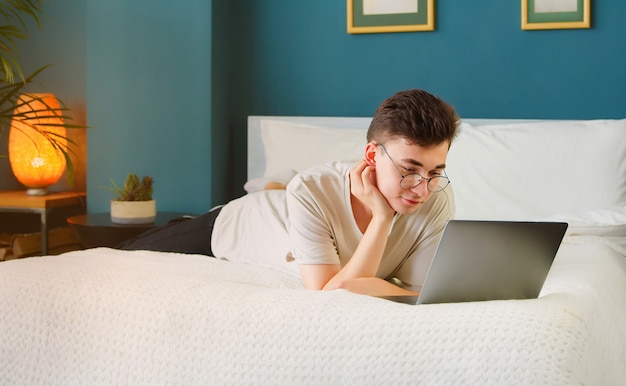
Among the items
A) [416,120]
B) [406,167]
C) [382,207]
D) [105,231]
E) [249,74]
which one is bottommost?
[105,231]

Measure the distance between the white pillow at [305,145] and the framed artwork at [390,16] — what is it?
19.5 inches

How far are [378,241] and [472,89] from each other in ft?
6.02

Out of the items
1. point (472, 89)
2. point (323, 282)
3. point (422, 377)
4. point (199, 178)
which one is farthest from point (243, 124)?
point (422, 377)

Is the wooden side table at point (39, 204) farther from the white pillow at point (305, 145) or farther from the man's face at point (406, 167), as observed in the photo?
the man's face at point (406, 167)

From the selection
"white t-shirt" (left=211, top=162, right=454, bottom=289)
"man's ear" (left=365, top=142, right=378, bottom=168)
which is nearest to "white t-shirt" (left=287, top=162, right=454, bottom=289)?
→ "white t-shirt" (left=211, top=162, right=454, bottom=289)

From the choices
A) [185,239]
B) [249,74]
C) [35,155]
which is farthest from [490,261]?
[35,155]

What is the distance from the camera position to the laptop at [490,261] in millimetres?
1522

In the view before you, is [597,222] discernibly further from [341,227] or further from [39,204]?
[39,204]

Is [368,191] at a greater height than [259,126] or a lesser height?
lesser

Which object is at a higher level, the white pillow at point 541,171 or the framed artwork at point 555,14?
the framed artwork at point 555,14

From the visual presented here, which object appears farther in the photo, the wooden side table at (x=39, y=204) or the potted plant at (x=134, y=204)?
the wooden side table at (x=39, y=204)

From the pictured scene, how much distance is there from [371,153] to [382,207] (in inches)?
5.4

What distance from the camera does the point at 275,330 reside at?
1.54 metres

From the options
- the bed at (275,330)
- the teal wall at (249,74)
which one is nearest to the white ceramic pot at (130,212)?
the teal wall at (249,74)
